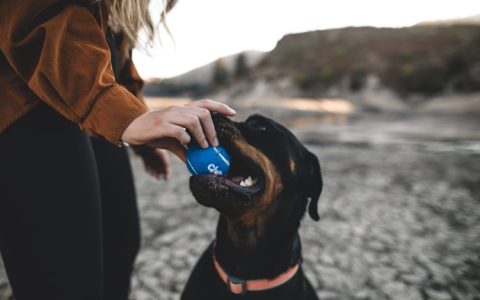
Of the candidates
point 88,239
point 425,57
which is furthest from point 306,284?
point 425,57

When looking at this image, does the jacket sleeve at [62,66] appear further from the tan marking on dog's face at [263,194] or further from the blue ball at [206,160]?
the tan marking on dog's face at [263,194]

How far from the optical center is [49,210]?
1.16 m

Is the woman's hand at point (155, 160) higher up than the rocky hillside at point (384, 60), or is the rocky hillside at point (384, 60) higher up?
the woman's hand at point (155, 160)

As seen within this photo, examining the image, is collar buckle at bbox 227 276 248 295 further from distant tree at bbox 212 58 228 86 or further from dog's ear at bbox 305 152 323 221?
distant tree at bbox 212 58 228 86

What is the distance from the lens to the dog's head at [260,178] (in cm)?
151

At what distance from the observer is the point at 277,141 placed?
2.14 m

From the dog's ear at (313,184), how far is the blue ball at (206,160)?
973 mm

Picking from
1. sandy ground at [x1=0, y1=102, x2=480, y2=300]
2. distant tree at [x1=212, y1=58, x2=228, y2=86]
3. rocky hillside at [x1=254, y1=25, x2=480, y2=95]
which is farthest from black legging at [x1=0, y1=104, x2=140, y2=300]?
distant tree at [x1=212, y1=58, x2=228, y2=86]

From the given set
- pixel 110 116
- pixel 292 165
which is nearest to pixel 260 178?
pixel 292 165

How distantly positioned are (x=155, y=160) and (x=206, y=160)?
37.3 inches

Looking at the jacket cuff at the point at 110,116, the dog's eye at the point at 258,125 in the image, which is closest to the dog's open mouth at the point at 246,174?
the dog's eye at the point at 258,125

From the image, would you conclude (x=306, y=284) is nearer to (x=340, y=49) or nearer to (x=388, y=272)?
(x=388, y=272)

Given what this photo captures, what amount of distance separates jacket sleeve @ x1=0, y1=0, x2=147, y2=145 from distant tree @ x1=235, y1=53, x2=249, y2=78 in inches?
2573

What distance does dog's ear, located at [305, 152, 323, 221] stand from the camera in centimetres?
225
